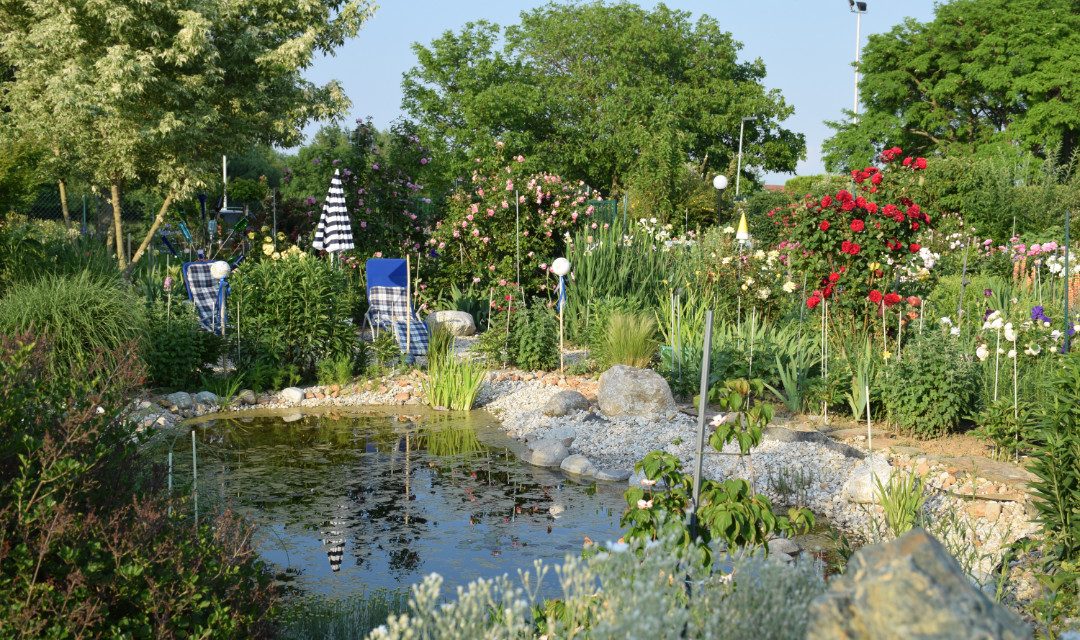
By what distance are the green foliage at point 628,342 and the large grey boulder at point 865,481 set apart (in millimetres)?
3205

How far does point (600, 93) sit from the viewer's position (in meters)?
35.7

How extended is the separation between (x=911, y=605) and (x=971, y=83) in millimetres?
31959

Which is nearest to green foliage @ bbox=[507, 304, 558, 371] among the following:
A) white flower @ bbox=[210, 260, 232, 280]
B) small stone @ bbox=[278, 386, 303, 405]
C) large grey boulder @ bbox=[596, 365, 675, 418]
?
large grey boulder @ bbox=[596, 365, 675, 418]

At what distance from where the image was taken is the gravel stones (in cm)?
582

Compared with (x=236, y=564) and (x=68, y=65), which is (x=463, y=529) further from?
(x=68, y=65)


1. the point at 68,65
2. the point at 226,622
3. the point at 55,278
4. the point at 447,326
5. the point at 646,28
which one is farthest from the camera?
the point at 646,28

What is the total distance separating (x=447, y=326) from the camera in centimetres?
973

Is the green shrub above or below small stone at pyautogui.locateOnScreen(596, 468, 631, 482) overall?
above

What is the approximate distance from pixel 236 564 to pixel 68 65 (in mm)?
16309

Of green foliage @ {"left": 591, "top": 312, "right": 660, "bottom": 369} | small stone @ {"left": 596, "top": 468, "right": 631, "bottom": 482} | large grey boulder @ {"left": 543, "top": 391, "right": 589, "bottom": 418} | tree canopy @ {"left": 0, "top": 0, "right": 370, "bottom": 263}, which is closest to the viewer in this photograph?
small stone @ {"left": 596, "top": 468, "right": 631, "bottom": 482}

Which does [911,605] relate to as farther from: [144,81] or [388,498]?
[144,81]

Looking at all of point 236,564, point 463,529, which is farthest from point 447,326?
point 236,564

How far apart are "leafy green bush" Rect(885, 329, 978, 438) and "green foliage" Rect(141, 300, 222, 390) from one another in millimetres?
5513

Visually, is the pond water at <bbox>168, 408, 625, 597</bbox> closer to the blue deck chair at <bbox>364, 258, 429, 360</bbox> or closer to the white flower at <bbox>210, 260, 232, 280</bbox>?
the white flower at <bbox>210, 260, 232, 280</bbox>
